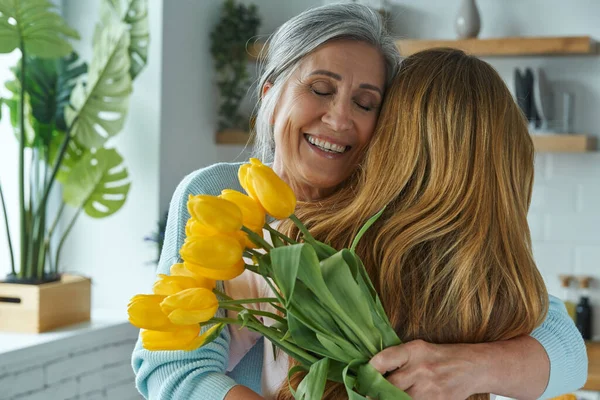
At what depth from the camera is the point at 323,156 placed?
1.33 metres

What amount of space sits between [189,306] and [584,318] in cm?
305

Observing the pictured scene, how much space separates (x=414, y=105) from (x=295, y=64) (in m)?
0.26

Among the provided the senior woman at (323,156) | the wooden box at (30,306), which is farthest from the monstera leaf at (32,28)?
the senior woman at (323,156)

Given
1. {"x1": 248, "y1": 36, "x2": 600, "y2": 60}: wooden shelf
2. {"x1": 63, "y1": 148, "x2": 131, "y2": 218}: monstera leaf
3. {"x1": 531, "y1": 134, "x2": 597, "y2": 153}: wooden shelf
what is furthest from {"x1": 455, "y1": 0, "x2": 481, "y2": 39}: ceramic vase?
{"x1": 63, "y1": 148, "x2": 131, "y2": 218}: monstera leaf

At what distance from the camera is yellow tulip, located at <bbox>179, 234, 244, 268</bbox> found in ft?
2.76

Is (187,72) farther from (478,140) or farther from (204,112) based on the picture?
(478,140)

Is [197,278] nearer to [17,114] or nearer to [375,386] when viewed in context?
[375,386]

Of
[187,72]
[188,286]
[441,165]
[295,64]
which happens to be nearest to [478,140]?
[441,165]

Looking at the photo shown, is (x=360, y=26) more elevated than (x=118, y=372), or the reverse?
(x=360, y=26)

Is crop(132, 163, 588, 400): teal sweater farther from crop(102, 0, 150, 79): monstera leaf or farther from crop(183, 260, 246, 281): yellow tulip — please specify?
crop(102, 0, 150, 79): monstera leaf

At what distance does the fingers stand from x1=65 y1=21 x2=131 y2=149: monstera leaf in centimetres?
228

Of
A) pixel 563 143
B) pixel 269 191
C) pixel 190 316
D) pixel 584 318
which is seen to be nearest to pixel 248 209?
pixel 269 191

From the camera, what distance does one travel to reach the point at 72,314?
2.97m

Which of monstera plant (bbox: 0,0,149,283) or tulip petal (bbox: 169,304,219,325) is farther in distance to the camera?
monstera plant (bbox: 0,0,149,283)
